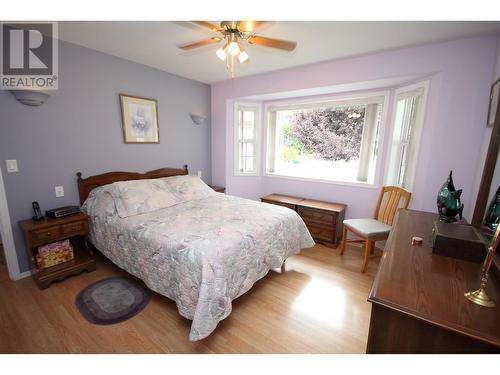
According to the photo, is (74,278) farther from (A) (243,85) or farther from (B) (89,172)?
(A) (243,85)

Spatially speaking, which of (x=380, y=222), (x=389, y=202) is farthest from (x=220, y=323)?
(x=389, y=202)

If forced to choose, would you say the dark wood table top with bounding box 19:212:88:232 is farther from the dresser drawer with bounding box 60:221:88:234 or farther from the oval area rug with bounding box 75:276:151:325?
the oval area rug with bounding box 75:276:151:325

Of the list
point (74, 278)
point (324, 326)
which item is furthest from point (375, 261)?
point (74, 278)

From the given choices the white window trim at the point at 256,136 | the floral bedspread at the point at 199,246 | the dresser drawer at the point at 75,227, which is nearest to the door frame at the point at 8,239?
the dresser drawer at the point at 75,227

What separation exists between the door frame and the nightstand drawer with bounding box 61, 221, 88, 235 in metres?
0.49

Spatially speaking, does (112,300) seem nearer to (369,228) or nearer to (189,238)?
(189,238)

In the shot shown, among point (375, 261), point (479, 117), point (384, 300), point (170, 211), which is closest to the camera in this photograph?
point (384, 300)

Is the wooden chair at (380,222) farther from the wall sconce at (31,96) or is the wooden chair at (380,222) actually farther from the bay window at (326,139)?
the wall sconce at (31,96)

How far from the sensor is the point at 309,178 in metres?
3.52

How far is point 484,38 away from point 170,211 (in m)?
3.38

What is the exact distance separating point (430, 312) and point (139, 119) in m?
3.26

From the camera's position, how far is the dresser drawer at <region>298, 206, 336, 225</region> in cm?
300

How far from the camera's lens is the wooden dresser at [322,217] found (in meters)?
2.99

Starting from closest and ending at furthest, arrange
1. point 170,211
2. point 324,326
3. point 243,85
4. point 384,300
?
point 384,300 < point 324,326 < point 170,211 < point 243,85
